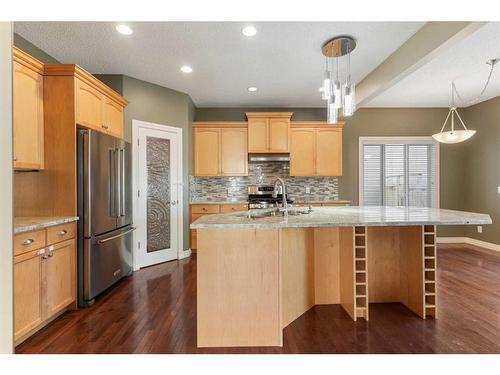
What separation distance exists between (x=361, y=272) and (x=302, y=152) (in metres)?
3.05

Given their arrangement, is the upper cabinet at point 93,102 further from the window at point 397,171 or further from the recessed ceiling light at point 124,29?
the window at point 397,171

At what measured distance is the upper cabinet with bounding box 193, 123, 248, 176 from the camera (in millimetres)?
4859

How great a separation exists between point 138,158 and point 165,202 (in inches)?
30.5

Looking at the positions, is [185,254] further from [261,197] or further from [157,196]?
[261,197]

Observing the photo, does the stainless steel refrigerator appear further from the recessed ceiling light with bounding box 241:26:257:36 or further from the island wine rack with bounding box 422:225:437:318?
the island wine rack with bounding box 422:225:437:318

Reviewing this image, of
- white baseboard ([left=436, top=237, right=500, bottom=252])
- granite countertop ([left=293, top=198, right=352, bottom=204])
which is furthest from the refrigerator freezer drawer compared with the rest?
white baseboard ([left=436, top=237, right=500, bottom=252])

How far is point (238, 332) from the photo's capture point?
72.6 inches

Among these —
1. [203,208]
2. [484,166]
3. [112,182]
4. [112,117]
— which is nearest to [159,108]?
[112,117]

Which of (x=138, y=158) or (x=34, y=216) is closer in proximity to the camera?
(x=34, y=216)

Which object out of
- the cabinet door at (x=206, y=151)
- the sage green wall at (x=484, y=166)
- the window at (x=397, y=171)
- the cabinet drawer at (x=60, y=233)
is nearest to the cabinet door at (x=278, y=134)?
the cabinet door at (x=206, y=151)

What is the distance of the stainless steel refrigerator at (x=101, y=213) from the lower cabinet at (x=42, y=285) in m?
0.12
